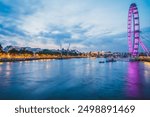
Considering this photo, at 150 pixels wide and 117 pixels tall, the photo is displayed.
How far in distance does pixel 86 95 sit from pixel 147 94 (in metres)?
3.57

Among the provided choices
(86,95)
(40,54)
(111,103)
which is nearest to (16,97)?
(86,95)

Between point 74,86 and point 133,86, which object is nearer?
point 74,86

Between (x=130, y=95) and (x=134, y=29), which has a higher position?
(x=134, y=29)

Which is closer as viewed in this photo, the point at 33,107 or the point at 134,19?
the point at 33,107

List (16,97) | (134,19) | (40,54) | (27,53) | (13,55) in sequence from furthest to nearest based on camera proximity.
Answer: (40,54), (27,53), (13,55), (134,19), (16,97)

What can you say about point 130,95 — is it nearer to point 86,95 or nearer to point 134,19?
point 86,95

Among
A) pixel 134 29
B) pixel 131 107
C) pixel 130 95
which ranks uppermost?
pixel 134 29

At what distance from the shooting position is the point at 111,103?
284 inches

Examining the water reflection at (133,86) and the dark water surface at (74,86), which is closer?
the dark water surface at (74,86)

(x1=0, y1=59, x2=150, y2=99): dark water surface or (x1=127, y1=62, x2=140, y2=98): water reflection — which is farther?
(x1=127, y1=62, x2=140, y2=98): water reflection

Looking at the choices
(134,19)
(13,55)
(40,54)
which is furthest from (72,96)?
(40,54)

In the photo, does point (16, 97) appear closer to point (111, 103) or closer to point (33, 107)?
point (33, 107)

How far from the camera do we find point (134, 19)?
5491 centimetres

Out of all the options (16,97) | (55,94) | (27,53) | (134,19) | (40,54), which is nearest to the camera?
(16,97)
